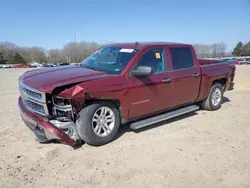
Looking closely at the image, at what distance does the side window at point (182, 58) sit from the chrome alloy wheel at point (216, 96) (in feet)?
4.67

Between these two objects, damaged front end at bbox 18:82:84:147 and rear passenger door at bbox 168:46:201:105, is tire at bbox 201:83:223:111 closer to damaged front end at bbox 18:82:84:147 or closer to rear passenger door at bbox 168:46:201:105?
rear passenger door at bbox 168:46:201:105

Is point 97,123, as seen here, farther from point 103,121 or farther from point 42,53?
point 42,53

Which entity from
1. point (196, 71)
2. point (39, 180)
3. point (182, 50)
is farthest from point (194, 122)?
point (39, 180)

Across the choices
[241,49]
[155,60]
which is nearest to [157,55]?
[155,60]

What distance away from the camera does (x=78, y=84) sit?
3.94 metres

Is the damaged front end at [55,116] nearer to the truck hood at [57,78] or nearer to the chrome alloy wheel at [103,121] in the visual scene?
the truck hood at [57,78]

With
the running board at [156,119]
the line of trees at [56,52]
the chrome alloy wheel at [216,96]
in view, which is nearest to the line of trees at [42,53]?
the line of trees at [56,52]

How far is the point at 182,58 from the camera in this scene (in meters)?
5.74

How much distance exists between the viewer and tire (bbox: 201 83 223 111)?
6.66m

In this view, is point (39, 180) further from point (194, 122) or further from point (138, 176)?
point (194, 122)

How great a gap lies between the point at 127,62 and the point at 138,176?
2.22 metres

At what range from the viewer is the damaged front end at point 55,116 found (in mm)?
3908

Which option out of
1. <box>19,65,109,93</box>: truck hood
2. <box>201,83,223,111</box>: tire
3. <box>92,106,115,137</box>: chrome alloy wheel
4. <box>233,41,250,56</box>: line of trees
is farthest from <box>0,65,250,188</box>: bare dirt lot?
<box>233,41,250,56</box>: line of trees

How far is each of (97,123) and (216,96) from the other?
4.12 m
